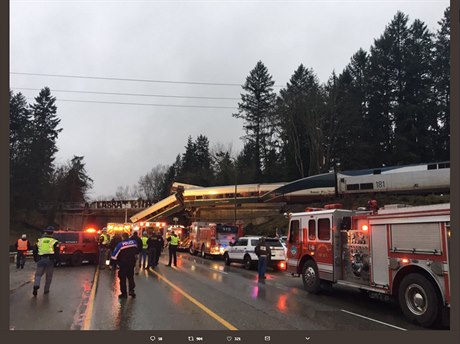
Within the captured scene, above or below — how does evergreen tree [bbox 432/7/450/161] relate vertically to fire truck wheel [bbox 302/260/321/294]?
above

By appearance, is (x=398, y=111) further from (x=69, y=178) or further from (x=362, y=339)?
(x=69, y=178)

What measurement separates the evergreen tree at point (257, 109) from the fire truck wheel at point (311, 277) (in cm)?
6189

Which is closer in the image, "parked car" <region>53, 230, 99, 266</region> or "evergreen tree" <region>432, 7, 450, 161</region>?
"parked car" <region>53, 230, 99, 266</region>

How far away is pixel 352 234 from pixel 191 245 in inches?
925

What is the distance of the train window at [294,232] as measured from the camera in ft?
44.3

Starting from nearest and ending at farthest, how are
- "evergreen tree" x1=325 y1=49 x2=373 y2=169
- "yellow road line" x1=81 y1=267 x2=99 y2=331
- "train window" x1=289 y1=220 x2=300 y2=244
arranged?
"yellow road line" x1=81 y1=267 x2=99 y2=331, "train window" x1=289 y1=220 x2=300 y2=244, "evergreen tree" x1=325 y1=49 x2=373 y2=169

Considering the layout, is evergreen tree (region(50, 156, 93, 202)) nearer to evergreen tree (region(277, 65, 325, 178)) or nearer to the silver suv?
evergreen tree (region(277, 65, 325, 178))

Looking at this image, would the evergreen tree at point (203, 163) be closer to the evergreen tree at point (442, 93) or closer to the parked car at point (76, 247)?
the evergreen tree at point (442, 93)

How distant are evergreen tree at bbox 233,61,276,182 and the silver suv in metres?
52.1

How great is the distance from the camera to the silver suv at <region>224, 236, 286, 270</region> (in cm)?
2072

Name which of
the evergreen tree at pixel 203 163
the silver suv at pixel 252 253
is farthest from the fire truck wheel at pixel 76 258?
the evergreen tree at pixel 203 163

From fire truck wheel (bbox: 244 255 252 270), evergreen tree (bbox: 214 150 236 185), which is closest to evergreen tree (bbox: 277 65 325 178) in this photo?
evergreen tree (bbox: 214 150 236 185)

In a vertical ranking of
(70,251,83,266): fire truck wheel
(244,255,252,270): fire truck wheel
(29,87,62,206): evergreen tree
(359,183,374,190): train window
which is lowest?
(244,255,252,270): fire truck wheel

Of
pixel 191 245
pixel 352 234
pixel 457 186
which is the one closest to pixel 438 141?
pixel 191 245
